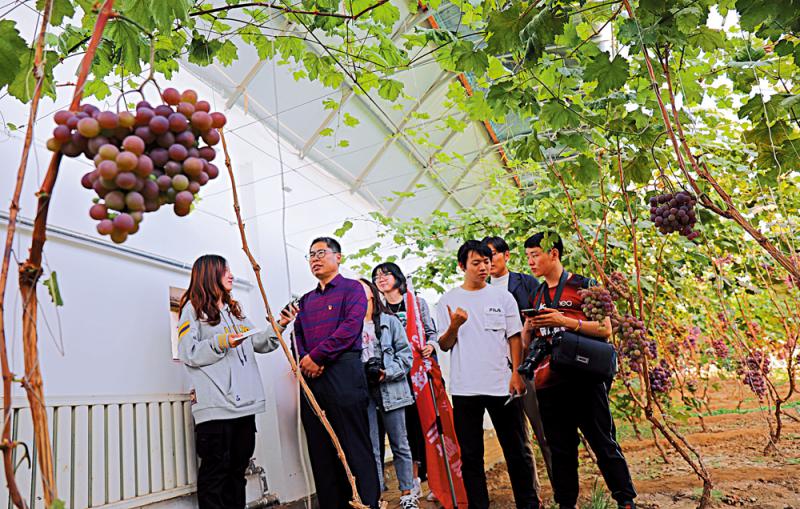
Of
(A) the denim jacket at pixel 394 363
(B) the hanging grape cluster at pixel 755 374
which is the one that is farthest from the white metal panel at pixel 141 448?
(B) the hanging grape cluster at pixel 755 374

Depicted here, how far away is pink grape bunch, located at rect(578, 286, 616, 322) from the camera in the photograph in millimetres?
2385

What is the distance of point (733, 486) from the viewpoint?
2.99 meters

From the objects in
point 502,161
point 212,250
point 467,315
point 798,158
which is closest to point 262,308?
point 212,250

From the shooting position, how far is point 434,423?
124 inches

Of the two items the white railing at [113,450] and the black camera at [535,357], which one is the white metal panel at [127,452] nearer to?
the white railing at [113,450]

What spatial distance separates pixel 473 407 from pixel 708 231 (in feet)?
5.15

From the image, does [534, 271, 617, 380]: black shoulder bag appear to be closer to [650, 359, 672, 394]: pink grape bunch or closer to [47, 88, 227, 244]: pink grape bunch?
[650, 359, 672, 394]: pink grape bunch

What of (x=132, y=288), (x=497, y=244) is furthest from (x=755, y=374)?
(x=132, y=288)

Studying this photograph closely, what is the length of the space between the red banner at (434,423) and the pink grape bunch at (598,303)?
1.12 m

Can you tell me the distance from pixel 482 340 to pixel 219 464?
1.35m

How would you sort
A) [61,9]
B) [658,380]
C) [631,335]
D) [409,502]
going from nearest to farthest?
[61,9], [631,335], [409,502], [658,380]

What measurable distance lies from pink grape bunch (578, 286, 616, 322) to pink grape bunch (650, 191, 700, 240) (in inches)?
25.4

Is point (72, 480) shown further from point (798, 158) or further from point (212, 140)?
point (798, 158)

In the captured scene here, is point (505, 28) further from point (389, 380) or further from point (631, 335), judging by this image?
point (389, 380)
